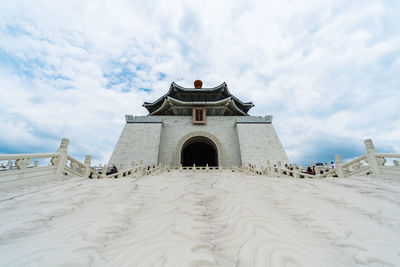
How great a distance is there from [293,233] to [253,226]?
574mm

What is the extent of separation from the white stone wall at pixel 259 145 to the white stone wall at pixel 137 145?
8.77 m

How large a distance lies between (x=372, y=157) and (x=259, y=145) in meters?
9.24

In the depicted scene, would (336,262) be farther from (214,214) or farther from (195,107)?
(195,107)

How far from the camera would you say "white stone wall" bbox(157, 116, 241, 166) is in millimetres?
16906

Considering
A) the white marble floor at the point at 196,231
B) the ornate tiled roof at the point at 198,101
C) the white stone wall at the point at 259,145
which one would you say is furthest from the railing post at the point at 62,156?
the white stone wall at the point at 259,145

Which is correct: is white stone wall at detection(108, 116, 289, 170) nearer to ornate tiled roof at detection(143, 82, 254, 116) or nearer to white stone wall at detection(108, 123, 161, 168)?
white stone wall at detection(108, 123, 161, 168)

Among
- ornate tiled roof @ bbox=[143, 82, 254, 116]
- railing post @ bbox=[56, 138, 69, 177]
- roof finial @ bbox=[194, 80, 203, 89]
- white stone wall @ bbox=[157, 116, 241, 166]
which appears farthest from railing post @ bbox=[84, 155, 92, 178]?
roof finial @ bbox=[194, 80, 203, 89]

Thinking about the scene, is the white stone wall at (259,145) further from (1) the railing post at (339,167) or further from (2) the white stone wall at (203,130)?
(1) the railing post at (339,167)

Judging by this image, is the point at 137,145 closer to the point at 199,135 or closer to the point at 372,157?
the point at 199,135

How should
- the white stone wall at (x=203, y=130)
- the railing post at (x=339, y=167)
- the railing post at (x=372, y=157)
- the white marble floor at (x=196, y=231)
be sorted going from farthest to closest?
1. the white stone wall at (x=203, y=130)
2. the railing post at (x=339, y=167)
3. the railing post at (x=372, y=157)
4. the white marble floor at (x=196, y=231)

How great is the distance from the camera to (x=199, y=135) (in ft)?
58.2

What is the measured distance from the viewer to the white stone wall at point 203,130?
55.5 feet

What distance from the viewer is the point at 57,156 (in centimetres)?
702

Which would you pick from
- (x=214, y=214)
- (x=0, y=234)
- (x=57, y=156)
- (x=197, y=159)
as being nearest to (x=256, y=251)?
(x=214, y=214)
